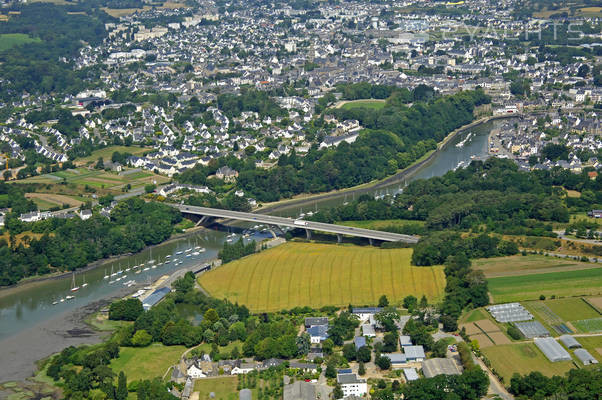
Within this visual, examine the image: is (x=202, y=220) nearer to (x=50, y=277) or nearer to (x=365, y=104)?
(x=50, y=277)

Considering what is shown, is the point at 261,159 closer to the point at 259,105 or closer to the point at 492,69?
the point at 259,105

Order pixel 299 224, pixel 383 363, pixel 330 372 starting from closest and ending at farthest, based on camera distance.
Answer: pixel 330 372
pixel 383 363
pixel 299 224

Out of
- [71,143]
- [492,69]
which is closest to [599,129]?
[492,69]

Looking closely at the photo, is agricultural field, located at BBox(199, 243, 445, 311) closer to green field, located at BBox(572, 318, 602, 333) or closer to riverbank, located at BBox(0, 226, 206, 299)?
green field, located at BBox(572, 318, 602, 333)

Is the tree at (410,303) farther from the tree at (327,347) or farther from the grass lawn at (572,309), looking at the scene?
the grass lawn at (572,309)

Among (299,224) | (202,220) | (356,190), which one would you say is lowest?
(356,190)

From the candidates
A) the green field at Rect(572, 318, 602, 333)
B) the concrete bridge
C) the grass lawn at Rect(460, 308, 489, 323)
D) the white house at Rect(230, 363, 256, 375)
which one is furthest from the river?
the green field at Rect(572, 318, 602, 333)

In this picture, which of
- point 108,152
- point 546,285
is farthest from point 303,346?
point 108,152
